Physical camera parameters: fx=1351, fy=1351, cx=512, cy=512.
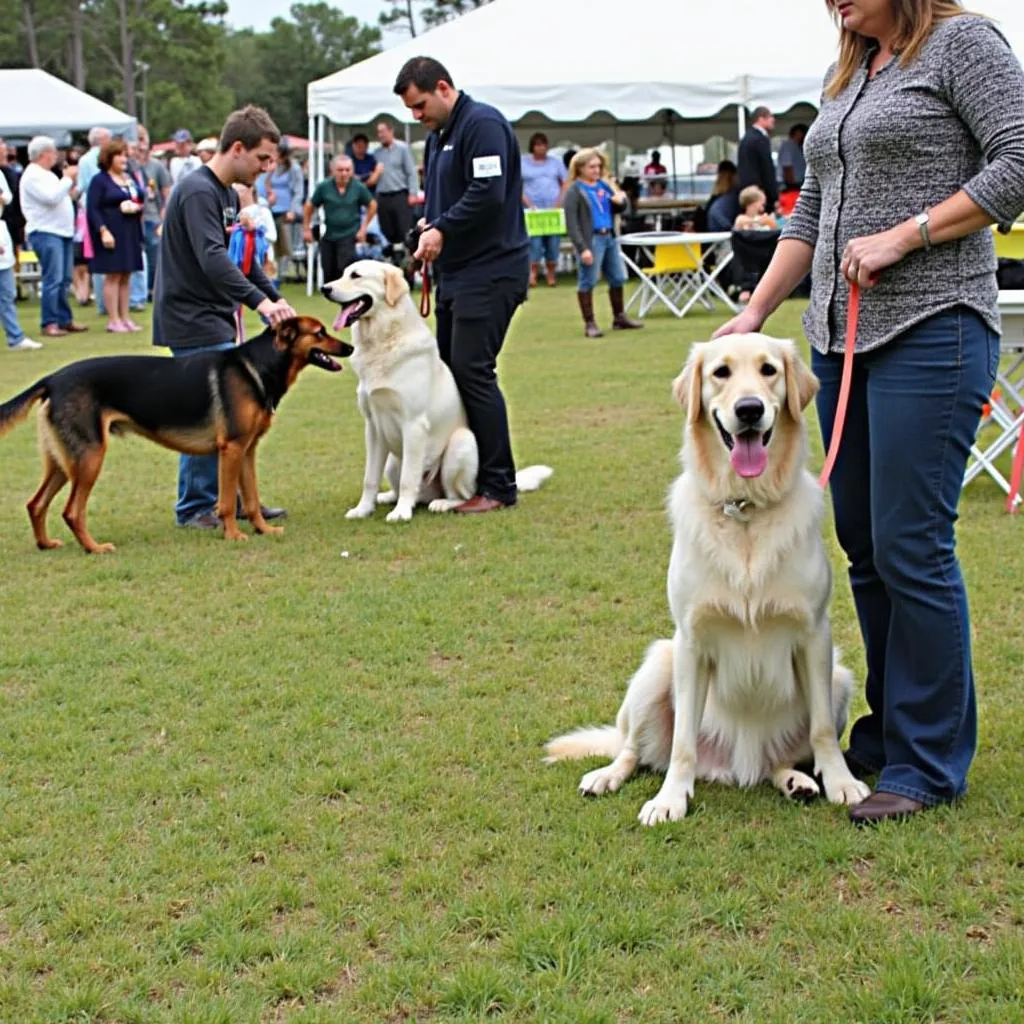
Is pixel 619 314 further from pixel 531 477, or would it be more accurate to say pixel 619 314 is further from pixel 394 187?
pixel 531 477

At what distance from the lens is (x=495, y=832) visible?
3.54 metres

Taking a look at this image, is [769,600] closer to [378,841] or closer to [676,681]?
[676,681]

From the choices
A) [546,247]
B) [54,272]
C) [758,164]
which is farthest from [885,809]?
[546,247]

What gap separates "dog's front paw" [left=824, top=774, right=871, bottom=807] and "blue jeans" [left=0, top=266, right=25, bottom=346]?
1295 centimetres

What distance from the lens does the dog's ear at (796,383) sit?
3436 millimetres

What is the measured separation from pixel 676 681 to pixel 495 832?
63 centimetres

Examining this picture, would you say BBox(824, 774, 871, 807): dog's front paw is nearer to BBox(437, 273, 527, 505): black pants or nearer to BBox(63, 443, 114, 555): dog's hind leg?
BBox(437, 273, 527, 505): black pants

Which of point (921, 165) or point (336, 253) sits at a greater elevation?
point (921, 165)

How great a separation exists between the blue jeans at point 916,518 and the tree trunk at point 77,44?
65.2m

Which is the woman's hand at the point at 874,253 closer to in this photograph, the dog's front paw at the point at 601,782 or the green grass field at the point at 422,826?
the green grass field at the point at 422,826

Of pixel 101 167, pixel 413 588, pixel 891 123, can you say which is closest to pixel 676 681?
pixel 891 123

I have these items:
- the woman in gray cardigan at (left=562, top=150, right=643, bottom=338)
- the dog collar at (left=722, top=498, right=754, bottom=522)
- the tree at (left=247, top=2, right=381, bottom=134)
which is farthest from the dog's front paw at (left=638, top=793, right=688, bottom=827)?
the tree at (left=247, top=2, right=381, bottom=134)

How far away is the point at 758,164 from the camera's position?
56.0 feet

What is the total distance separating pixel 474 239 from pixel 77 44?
61.8 meters
